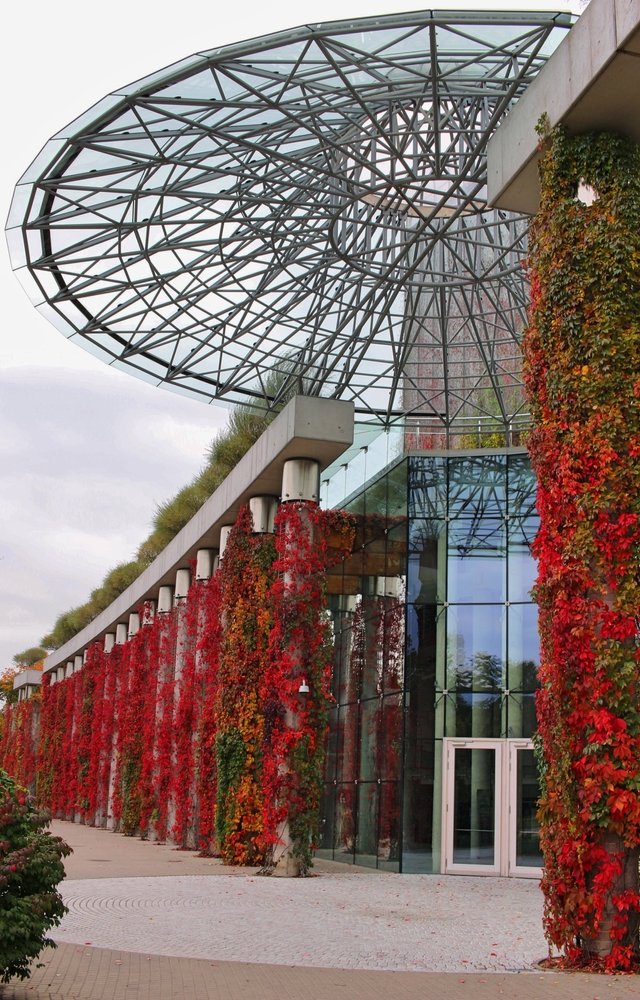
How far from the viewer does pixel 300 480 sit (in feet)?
78.5

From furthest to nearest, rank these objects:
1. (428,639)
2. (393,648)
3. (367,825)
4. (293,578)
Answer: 1. (367,825)
2. (393,648)
3. (428,639)
4. (293,578)

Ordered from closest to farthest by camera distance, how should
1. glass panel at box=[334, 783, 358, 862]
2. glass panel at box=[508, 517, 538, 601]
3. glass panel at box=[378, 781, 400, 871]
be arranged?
glass panel at box=[378, 781, 400, 871], glass panel at box=[508, 517, 538, 601], glass panel at box=[334, 783, 358, 862]

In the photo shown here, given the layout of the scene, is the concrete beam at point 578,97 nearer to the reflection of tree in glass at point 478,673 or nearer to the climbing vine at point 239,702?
the climbing vine at point 239,702

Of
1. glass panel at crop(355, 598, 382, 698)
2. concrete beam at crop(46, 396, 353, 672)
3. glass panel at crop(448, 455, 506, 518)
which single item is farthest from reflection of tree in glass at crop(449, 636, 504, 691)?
concrete beam at crop(46, 396, 353, 672)

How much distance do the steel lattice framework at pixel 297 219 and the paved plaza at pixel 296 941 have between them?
501 inches

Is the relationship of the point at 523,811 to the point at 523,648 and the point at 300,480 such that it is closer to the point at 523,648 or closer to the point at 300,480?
the point at 523,648

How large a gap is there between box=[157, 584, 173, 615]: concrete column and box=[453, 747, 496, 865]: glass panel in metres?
16.1

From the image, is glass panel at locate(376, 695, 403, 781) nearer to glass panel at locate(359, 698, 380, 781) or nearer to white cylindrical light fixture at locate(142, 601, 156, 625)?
glass panel at locate(359, 698, 380, 781)

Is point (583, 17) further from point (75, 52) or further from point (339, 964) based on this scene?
point (339, 964)

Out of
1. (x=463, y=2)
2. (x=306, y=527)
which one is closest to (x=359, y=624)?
(x=306, y=527)

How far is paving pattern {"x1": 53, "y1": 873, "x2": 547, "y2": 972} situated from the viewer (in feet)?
39.3

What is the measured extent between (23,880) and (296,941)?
517 cm

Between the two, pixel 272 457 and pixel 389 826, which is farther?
pixel 389 826

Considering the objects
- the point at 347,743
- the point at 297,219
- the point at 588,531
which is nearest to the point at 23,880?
the point at 588,531
